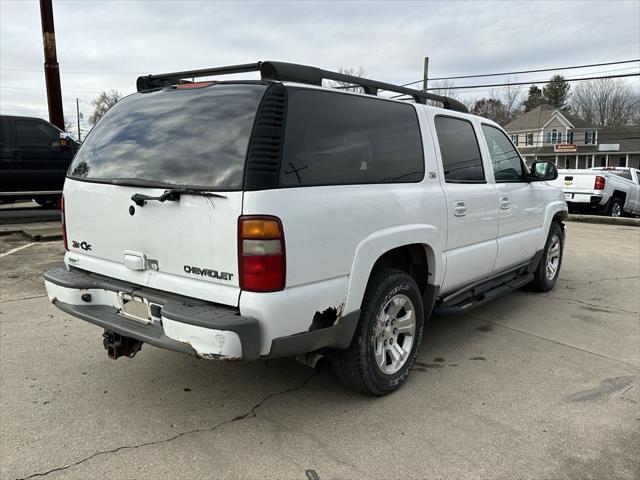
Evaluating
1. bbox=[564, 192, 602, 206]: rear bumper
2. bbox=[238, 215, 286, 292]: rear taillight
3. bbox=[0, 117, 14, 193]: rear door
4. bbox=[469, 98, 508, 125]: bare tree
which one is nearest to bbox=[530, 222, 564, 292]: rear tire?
A: bbox=[238, 215, 286, 292]: rear taillight

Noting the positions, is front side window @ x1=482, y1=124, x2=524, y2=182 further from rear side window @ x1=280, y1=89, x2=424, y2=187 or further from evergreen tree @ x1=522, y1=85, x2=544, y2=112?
evergreen tree @ x1=522, y1=85, x2=544, y2=112

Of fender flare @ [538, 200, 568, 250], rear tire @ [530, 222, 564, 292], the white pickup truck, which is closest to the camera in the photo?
fender flare @ [538, 200, 568, 250]

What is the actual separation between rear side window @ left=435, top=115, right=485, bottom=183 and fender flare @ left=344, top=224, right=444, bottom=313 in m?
0.60

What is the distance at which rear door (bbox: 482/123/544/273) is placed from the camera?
474cm

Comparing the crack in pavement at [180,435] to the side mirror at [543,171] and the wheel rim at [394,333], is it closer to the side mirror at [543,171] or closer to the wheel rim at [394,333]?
the wheel rim at [394,333]

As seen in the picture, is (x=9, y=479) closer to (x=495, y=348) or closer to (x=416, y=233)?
(x=416, y=233)

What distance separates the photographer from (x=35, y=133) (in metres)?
10.6

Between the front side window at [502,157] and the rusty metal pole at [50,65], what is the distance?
11643 mm

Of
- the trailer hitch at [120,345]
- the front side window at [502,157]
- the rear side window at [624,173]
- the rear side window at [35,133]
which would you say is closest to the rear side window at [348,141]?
the front side window at [502,157]

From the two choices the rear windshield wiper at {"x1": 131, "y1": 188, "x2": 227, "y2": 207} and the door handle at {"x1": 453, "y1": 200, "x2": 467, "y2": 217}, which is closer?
the rear windshield wiper at {"x1": 131, "y1": 188, "x2": 227, "y2": 207}

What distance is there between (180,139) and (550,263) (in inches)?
199

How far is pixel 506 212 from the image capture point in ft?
15.6

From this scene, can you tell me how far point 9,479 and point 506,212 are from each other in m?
4.18

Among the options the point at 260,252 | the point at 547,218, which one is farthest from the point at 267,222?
the point at 547,218
